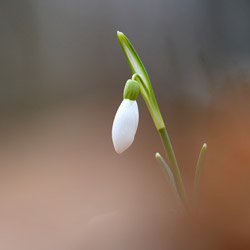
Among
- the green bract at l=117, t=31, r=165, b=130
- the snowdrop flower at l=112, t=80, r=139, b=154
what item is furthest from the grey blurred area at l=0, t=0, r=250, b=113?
the snowdrop flower at l=112, t=80, r=139, b=154

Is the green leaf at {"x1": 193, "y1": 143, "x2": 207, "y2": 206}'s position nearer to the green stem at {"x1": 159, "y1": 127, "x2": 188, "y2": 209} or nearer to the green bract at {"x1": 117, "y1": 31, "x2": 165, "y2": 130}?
the green stem at {"x1": 159, "y1": 127, "x2": 188, "y2": 209}

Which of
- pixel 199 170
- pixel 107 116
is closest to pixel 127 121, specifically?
pixel 199 170

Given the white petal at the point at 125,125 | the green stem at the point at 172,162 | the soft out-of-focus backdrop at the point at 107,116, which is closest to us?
the white petal at the point at 125,125

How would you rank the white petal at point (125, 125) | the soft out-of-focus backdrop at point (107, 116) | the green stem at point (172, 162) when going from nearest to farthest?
the white petal at point (125, 125), the green stem at point (172, 162), the soft out-of-focus backdrop at point (107, 116)

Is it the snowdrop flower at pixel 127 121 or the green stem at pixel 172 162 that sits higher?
the snowdrop flower at pixel 127 121

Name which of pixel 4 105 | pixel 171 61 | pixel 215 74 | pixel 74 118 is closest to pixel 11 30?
pixel 4 105

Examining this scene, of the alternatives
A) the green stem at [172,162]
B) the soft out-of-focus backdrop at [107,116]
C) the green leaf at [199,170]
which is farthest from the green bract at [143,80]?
the soft out-of-focus backdrop at [107,116]

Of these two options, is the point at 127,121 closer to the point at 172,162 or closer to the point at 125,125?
the point at 125,125

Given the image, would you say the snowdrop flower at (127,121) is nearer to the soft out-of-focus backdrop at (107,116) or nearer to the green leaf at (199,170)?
the green leaf at (199,170)

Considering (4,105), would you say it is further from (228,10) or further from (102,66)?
(228,10)
